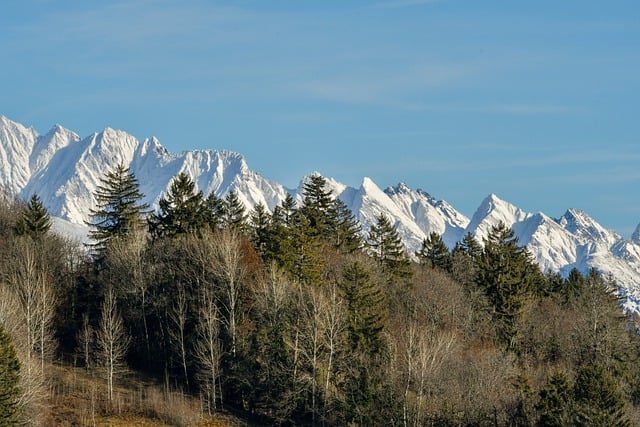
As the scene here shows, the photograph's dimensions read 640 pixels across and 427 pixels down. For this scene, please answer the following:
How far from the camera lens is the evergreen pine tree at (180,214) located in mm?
86250

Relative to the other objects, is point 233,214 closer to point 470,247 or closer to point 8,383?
point 470,247

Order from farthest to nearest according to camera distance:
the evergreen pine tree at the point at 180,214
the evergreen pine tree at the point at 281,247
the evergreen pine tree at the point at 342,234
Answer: the evergreen pine tree at the point at 342,234, the evergreen pine tree at the point at 180,214, the evergreen pine tree at the point at 281,247

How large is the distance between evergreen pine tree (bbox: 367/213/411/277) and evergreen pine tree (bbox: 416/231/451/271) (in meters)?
8.54

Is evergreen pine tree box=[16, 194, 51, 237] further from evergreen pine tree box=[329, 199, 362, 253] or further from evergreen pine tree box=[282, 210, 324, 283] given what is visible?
evergreen pine tree box=[329, 199, 362, 253]

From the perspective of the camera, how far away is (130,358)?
76688mm

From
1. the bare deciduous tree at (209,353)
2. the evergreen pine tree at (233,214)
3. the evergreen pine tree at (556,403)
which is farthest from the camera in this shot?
the evergreen pine tree at (233,214)

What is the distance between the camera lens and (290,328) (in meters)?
68.1

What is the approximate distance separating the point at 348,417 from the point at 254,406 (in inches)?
318

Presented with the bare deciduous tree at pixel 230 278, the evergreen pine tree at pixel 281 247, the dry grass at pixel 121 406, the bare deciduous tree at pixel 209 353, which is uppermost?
the evergreen pine tree at pixel 281 247

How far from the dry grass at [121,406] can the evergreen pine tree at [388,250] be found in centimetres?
3158

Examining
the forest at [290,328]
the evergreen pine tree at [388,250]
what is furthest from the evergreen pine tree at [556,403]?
the evergreen pine tree at [388,250]

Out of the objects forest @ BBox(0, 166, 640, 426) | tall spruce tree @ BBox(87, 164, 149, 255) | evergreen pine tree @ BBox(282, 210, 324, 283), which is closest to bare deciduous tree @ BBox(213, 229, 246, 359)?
forest @ BBox(0, 166, 640, 426)

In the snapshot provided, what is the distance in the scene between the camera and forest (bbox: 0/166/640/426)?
62.2m

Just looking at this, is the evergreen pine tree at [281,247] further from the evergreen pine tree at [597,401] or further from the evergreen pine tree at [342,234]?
the evergreen pine tree at [597,401]
